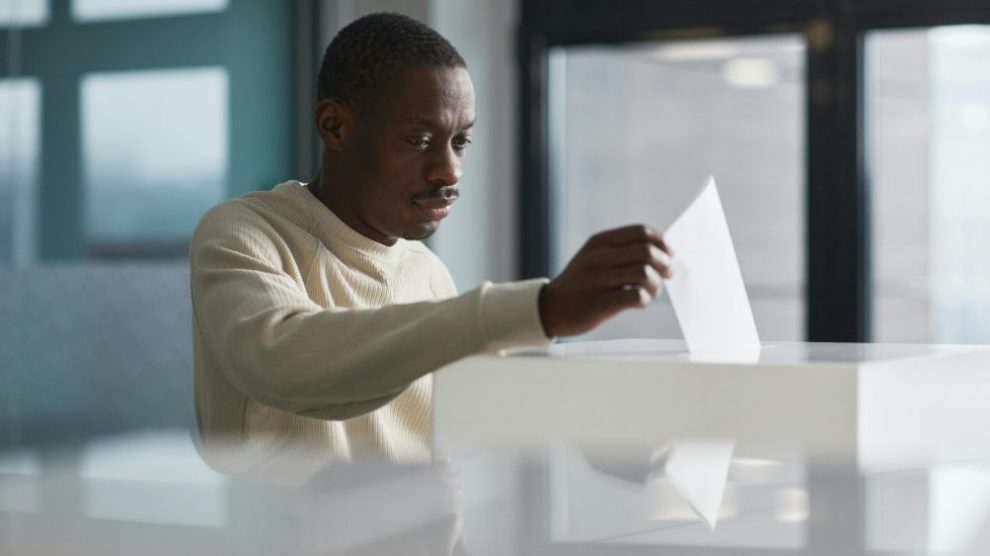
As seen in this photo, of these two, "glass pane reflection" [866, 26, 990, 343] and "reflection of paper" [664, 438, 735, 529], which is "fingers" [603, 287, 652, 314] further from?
"glass pane reflection" [866, 26, 990, 343]

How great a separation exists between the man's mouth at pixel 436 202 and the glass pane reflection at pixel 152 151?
202cm

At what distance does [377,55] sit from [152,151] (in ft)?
7.04

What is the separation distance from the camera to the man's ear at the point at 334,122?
113 cm

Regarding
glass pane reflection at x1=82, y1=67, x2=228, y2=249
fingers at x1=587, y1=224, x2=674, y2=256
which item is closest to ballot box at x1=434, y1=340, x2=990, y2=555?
fingers at x1=587, y1=224, x2=674, y2=256

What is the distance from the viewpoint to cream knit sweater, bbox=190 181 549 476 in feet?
2.37

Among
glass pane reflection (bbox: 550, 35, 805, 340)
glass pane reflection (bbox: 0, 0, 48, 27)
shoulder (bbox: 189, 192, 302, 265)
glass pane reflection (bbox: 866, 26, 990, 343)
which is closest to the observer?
shoulder (bbox: 189, 192, 302, 265)

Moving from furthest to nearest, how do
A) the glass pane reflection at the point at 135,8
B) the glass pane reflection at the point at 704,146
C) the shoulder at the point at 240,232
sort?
the glass pane reflection at the point at 704,146 → the glass pane reflection at the point at 135,8 → the shoulder at the point at 240,232

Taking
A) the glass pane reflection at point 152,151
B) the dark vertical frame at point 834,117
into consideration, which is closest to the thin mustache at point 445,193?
the glass pane reflection at point 152,151

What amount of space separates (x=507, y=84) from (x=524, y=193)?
0.30m

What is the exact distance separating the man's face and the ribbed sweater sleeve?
0.16 meters

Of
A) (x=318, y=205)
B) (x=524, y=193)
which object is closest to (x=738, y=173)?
(x=524, y=193)

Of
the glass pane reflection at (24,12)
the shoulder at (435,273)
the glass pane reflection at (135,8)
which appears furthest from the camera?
the glass pane reflection at (135,8)

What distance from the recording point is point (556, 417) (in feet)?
2.83

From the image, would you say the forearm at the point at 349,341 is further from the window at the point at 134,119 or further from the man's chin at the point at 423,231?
the window at the point at 134,119
